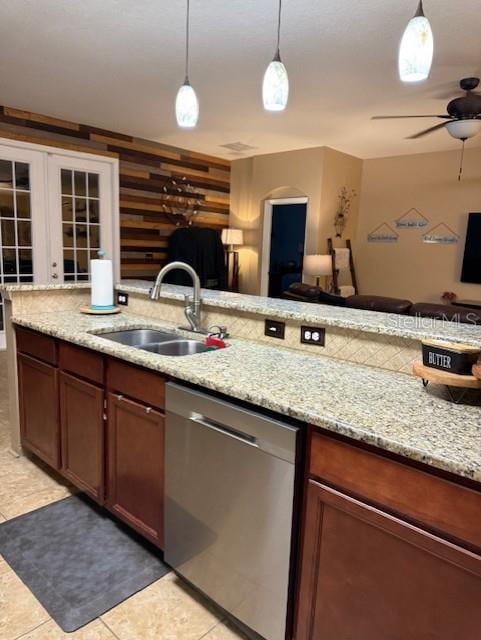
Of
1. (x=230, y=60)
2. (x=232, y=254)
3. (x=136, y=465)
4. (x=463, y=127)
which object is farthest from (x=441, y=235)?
(x=136, y=465)

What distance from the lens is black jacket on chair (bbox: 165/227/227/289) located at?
6.24 metres

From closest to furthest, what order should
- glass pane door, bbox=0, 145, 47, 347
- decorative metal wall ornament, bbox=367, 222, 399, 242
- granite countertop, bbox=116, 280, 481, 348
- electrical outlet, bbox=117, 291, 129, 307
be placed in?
granite countertop, bbox=116, 280, 481, 348 < electrical outlet, bbox=117, 291, 129, 307 < glass pane door, bbox=0, 145, 47, 347 < decorative metal wall ornament, bbox=367, 222, 399, 242

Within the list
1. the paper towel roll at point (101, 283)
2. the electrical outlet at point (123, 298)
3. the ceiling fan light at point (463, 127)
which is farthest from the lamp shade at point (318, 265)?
the paper towel roll at point (101, 283)

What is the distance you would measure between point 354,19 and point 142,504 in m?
2.97

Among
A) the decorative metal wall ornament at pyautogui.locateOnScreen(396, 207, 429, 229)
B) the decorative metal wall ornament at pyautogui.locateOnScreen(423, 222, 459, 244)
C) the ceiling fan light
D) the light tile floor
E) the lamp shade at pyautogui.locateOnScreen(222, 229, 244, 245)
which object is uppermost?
the ceiling fan light

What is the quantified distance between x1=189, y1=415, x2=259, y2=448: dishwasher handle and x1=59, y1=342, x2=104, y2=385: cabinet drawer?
0.64 meters

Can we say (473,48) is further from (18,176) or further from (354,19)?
Answer: (18,176)

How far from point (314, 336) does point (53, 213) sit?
4.32 m

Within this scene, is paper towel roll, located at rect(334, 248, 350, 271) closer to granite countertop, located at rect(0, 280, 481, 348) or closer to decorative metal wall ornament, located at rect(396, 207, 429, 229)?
decorative metal wall ornament, located at rect(396, 207, 429, 229)

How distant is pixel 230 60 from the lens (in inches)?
131

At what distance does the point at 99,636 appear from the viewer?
152 cm

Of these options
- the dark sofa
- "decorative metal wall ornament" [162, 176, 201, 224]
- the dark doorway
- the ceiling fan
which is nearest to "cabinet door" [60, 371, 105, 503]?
the dark sofa

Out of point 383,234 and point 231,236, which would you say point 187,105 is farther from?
point 383,234

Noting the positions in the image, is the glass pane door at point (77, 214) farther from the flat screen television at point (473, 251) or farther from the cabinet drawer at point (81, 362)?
the flat screen television at point (473, 251)
